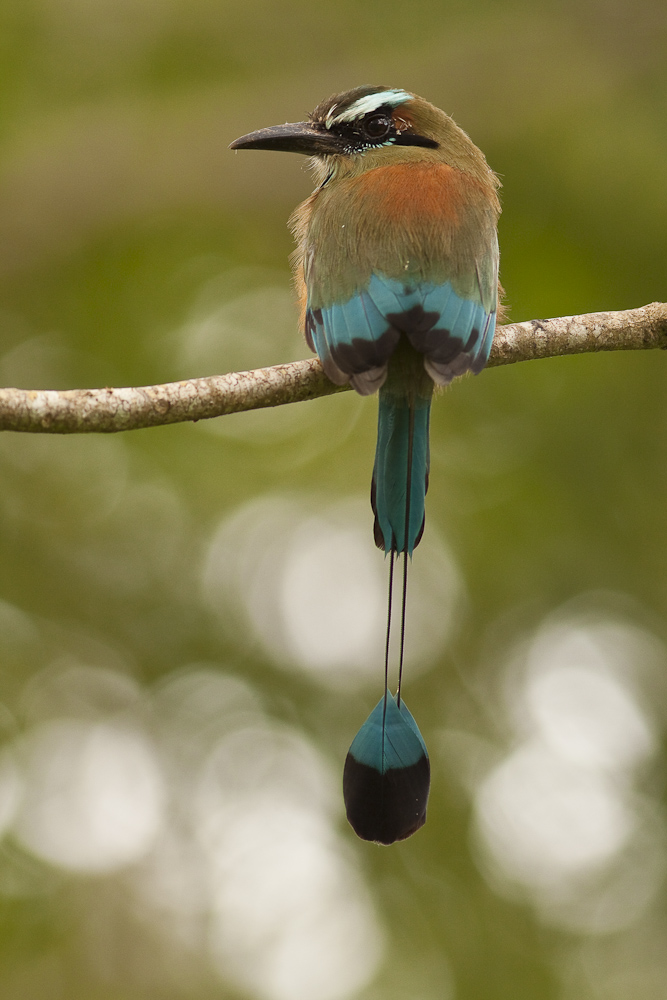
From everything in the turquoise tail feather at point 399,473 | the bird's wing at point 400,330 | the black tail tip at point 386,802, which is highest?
the bird's wing at point 400,330

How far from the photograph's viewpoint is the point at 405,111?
2.86 m

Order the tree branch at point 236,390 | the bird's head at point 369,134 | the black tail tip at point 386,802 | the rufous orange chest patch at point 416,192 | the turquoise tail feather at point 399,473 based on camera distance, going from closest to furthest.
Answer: the tree branch at point 236,390 → the black tail tip at point 386,802 → the turquoise tail feather at point 399,473 → the rufous orange chest patch at point 416,192 → the bird's head at point 369,134

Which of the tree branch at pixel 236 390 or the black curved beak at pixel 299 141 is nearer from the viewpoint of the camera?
the tree branch at pixel 236 390

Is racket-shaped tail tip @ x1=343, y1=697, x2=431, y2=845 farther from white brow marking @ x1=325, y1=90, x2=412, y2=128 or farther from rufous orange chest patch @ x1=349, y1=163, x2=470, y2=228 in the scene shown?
white brow marking @ x1=325, y1=90, x2=412, y2=128

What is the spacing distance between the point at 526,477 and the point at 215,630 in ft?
5.04

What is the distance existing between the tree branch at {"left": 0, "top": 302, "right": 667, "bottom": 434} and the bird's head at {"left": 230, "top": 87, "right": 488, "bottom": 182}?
547 mm

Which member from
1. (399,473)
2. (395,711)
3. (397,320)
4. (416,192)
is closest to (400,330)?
(397,320)

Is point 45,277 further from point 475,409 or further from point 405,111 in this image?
point 405,111

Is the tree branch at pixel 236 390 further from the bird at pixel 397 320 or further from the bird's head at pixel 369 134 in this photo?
the bird's head at pixel 369 134

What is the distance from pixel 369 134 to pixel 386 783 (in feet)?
5.55

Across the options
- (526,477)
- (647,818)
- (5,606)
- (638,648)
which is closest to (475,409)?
(526,477)

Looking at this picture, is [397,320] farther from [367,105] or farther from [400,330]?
[367,105]

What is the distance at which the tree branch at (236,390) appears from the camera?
1948 mm

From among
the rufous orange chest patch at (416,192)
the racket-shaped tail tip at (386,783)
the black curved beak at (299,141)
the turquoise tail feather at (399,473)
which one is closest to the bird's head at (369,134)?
the black curved beak at (299,141)
